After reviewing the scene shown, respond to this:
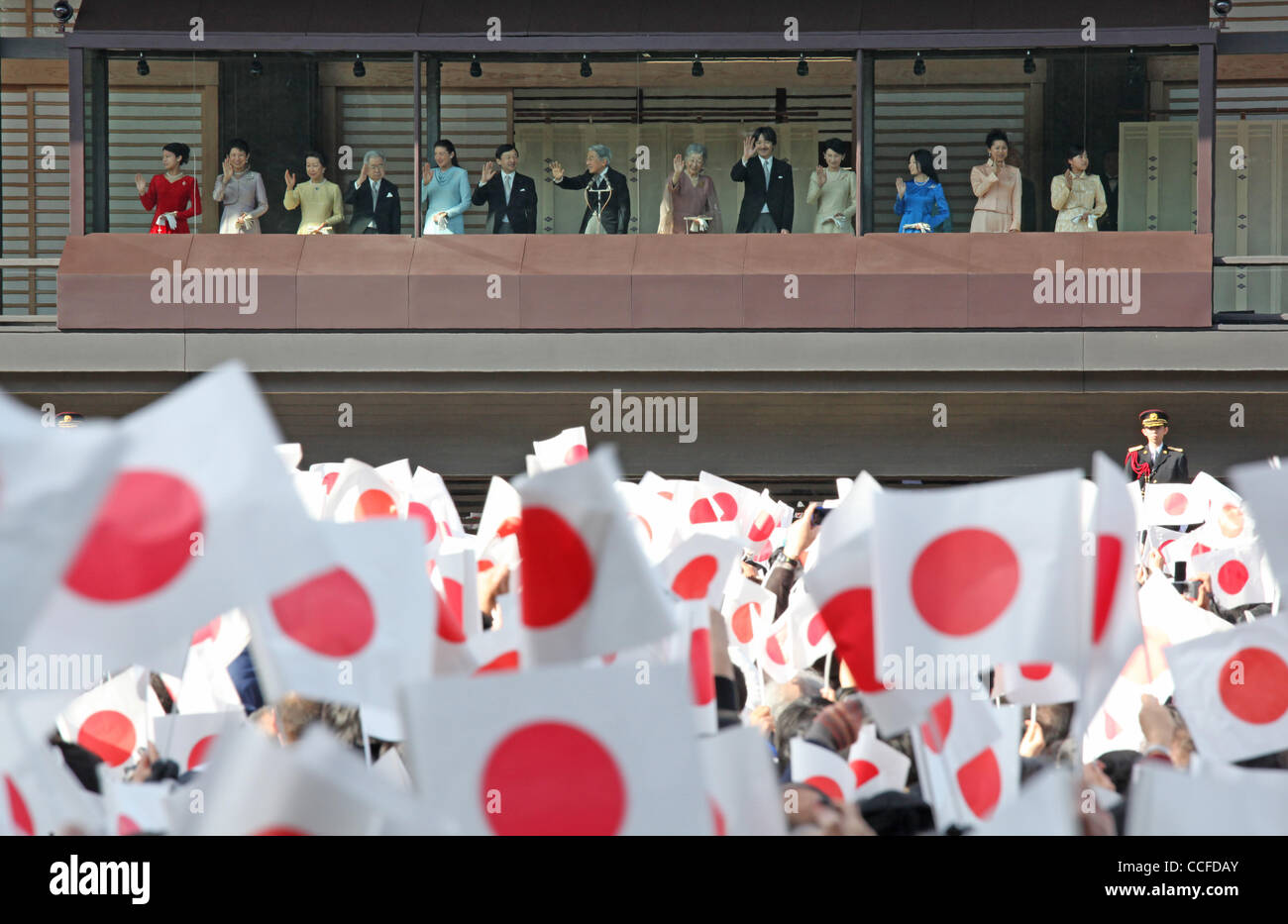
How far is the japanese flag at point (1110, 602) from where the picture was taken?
10.6ft

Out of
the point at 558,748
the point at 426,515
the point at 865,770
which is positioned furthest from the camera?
the point at 426,515

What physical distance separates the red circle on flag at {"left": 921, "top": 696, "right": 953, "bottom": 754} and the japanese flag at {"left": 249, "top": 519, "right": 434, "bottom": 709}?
105cm

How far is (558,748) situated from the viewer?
8.23 ft

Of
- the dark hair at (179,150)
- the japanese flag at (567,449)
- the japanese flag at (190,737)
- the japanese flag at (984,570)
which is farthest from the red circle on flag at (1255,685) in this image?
the dark hair at (179,150)

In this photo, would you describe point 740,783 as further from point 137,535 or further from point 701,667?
point 701,667

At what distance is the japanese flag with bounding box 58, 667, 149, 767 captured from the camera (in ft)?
15.6

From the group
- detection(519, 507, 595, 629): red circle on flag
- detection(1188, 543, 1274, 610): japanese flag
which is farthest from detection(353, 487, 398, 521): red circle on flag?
detection(519, 507, 595, 629): red circle on flag

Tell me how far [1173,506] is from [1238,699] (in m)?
8.00

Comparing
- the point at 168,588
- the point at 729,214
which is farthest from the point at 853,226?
the point at 168,588

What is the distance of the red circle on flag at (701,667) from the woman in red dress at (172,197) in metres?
14.3

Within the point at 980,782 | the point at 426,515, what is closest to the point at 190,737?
the point at 980,782

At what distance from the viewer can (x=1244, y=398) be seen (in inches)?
685

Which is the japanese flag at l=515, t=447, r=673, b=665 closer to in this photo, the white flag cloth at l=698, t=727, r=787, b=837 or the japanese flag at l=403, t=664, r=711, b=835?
the white flag cloth at l=698, t=727, r=787, b=837

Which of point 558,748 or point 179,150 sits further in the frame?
point 179,150
